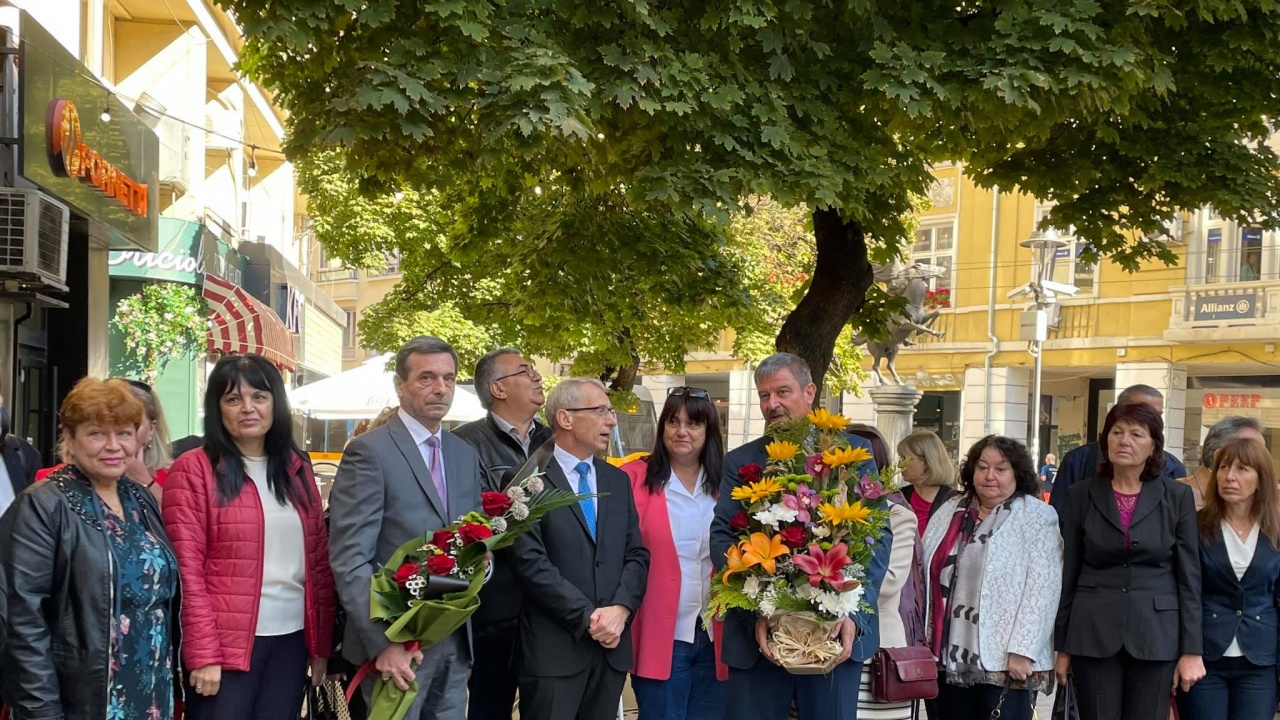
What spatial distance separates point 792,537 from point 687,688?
4.72ft

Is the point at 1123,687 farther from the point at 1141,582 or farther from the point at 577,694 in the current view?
the point at 577,694

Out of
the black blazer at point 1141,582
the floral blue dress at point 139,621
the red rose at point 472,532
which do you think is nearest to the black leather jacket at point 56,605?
the floral blue dress at point 139,621

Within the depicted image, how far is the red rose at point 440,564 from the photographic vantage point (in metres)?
4.59

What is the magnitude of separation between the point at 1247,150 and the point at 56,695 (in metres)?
7.99

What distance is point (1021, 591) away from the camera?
5.97 m

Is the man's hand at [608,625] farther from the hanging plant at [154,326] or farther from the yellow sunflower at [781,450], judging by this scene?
the hanging plant at [154,326]

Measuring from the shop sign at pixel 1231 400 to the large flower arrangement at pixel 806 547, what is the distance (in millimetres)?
25667

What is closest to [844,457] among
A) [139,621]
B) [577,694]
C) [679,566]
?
[679,566]

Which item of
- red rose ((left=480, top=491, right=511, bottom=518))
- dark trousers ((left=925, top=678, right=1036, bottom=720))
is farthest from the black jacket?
dark trousers ((left=925, top=678, right=1036, bottom=720))

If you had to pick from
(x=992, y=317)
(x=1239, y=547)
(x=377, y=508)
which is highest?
(x=992, y=317)

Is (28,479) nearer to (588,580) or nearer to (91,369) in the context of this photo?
(588,580)

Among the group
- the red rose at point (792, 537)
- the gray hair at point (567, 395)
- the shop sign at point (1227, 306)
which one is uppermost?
the shop sign at point (1227, 306)

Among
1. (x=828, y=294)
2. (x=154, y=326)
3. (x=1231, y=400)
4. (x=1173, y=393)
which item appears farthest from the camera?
(x=1173, y=393)

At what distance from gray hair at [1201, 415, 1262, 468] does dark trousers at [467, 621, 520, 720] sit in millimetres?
3443
